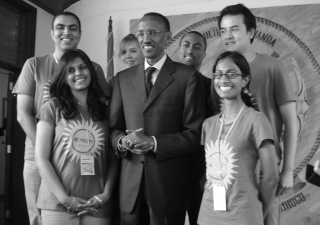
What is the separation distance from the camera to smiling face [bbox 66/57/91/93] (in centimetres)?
189

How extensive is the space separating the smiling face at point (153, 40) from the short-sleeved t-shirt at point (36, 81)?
1.34 feet

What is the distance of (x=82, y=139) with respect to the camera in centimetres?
180

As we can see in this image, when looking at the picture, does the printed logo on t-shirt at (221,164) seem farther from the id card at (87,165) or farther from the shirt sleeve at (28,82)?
the shirt sleeve at (28,82)

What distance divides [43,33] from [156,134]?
11.9ft

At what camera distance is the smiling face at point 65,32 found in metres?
2.29

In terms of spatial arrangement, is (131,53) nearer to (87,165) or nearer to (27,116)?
(27,116)

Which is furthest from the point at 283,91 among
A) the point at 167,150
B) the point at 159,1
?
the point at 159,1

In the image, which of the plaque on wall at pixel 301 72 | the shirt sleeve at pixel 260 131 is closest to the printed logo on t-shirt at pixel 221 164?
the shirt sleeve at pixel 260 131

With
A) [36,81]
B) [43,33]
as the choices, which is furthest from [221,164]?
[43,33]

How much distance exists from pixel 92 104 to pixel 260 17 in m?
3.22

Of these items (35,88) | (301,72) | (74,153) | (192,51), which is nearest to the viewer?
(74,153)

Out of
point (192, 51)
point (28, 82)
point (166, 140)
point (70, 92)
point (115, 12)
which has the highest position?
point (115, 12)

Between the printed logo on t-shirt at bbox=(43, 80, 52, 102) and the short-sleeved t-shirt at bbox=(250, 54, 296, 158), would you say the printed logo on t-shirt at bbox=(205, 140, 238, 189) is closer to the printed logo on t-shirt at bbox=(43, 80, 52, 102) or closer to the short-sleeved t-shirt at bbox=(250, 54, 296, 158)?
the short-sleeved t-shirt at bbox=(250, 54, 296, 158)

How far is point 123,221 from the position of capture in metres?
1.78
